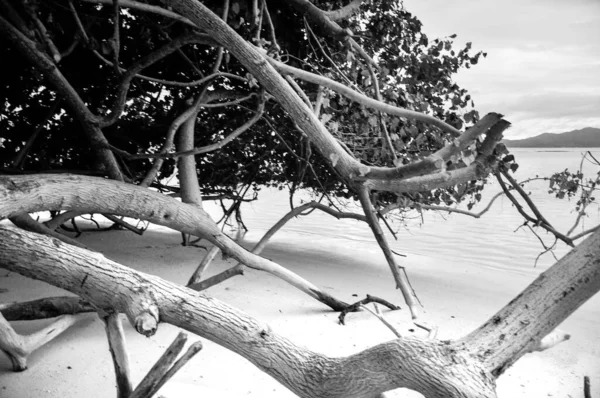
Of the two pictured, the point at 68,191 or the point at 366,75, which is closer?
the point at 68,191

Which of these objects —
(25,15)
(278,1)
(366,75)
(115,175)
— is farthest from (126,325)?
(278,1)

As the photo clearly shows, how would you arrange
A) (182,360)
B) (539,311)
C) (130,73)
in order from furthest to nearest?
Result: (130,73) → (182,360) → (539,311)

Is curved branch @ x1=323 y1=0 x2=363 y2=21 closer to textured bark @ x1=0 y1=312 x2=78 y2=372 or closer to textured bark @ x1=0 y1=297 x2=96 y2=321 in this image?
textured bark @ x1=0 y1=297 x2=96 y2=321

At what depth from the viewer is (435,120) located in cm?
188

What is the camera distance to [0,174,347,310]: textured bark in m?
1.93

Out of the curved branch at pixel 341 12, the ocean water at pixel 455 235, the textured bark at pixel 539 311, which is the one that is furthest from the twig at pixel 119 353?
the ocean water at pixel 455 235

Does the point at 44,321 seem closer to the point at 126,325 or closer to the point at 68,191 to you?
the point at 126,325

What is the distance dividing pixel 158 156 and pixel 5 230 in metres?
0.97

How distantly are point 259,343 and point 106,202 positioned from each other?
1.12 m

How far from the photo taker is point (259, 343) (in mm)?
1411

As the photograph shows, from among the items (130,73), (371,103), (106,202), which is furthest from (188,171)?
(371,103)

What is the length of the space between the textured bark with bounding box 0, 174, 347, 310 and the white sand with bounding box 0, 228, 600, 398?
476mm

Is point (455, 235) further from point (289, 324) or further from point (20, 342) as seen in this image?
point (20, 342)

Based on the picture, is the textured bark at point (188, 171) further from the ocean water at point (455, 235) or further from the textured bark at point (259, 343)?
the ocean water at point (455, 235)
